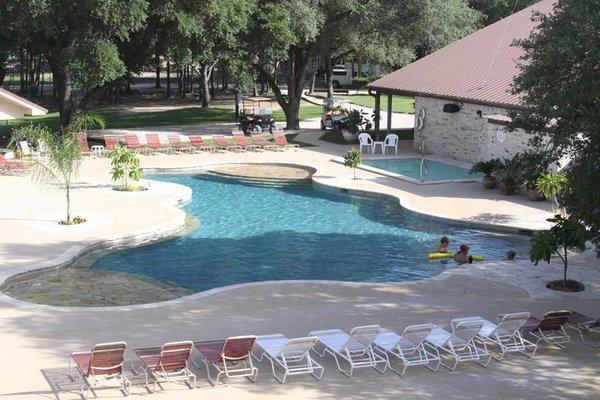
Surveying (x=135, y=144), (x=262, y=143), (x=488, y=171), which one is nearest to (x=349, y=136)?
(x=262, y=143)

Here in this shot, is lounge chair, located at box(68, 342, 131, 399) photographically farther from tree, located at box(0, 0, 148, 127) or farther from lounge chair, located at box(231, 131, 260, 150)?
lounge chair, located at box(231, 131, 260, 150)

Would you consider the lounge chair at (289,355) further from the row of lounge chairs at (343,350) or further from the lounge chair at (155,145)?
the lounge chair at (155,145)

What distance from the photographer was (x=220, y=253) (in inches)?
830

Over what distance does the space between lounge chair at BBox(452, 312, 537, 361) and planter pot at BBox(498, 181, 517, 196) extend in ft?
43.4

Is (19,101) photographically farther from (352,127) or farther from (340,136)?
(340,136)

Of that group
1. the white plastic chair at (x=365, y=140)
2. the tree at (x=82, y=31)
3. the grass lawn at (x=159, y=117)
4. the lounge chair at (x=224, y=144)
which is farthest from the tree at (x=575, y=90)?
the grass lawn at (x=159, y=117)

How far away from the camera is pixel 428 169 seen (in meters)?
31.8

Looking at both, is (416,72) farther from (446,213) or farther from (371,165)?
(446,213)

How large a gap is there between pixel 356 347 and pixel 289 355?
1.09 m

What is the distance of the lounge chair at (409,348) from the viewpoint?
43.5 ft

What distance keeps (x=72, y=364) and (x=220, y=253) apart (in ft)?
28.0

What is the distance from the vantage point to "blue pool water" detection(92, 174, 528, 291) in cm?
1970

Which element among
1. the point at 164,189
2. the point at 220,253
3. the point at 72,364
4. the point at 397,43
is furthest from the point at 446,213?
the point at 397,43

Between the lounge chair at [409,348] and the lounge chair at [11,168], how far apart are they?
1914 centimetres
